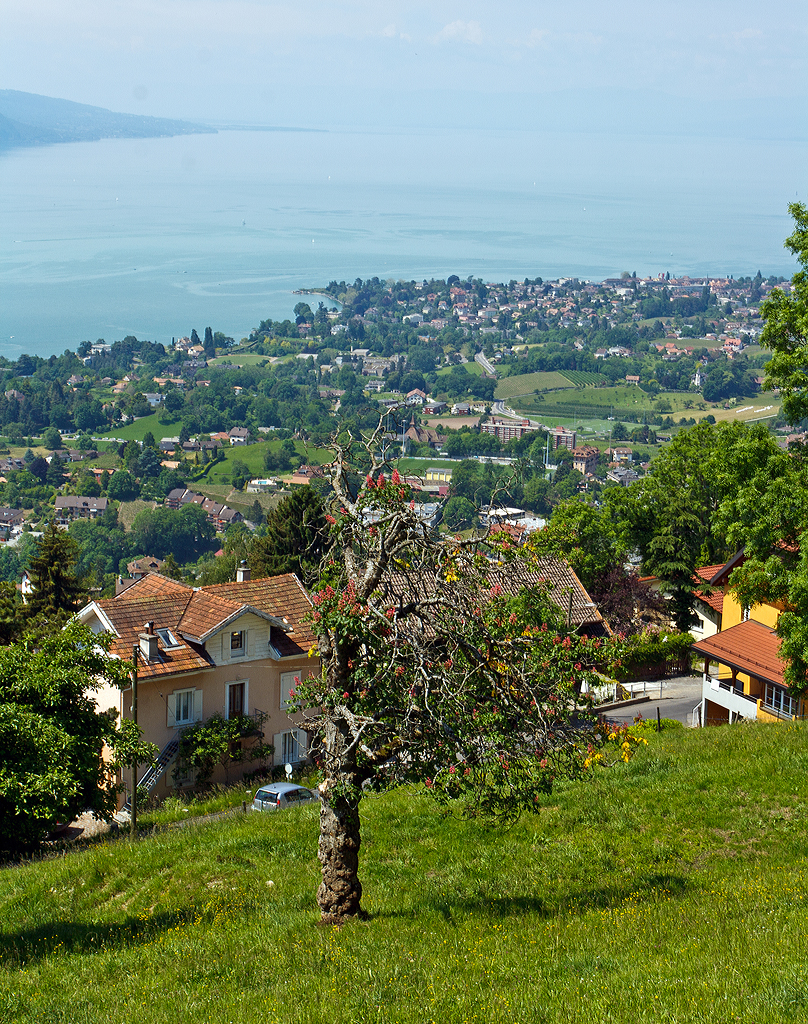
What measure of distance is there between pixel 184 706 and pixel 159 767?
4.65 feet

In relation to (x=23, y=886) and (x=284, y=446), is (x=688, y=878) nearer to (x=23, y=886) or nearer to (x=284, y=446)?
(x=23, y=886)

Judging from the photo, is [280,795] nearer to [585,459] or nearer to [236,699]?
[236,699]

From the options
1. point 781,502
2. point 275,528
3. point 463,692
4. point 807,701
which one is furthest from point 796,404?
point 275,528

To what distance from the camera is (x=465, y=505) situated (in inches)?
3639

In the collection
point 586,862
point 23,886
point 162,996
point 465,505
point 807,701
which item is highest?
point 162,996

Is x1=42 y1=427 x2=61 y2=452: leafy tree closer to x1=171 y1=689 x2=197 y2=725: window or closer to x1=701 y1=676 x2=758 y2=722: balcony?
x1=171 y1=689 x2=197 y2=725: window

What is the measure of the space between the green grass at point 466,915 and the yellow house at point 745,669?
22.4 ft

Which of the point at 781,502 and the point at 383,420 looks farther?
the point at 781,502

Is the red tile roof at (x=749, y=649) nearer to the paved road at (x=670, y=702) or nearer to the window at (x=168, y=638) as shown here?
the paved road at (x=670, y=702)

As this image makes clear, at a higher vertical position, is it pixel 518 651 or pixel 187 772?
pixel 518 651

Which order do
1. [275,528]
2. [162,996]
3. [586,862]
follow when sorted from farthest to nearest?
[275,528]
[586,862]
[162,996]

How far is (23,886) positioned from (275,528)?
94.9 feet

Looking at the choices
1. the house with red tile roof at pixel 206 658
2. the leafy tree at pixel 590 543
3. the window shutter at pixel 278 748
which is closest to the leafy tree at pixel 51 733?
the house with red tile roof at pixel 206 658

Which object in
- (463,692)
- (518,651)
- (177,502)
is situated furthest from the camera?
(177,502)
